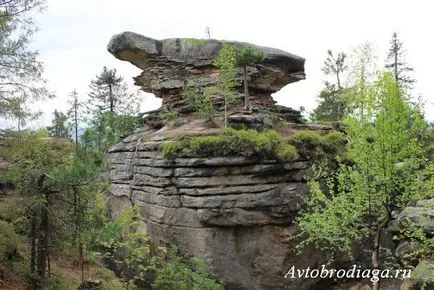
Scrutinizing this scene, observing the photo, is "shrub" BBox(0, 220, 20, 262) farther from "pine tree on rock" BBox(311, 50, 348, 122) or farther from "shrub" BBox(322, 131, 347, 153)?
"pine tree on rock" BBox(311, 50, 348, 122)

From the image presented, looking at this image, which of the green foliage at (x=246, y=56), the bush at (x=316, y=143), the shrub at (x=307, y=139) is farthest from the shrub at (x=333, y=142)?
the green foliage at (x=246, y=56)

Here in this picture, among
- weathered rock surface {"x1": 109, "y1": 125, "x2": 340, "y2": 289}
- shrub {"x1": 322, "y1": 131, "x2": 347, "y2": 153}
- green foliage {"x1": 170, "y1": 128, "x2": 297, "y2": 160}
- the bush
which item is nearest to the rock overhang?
shrub {"x1": 322, "y1": 131, "x2": 347, "y2": 153}

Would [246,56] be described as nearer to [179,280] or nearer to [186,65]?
[186,65]

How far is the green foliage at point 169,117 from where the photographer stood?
18.8 metres

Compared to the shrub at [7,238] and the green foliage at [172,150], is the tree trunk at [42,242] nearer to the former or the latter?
the shrub at [7,238]

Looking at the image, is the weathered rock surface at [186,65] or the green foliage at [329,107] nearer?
the weathered rock surface at [186,65]

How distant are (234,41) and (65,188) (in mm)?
14478

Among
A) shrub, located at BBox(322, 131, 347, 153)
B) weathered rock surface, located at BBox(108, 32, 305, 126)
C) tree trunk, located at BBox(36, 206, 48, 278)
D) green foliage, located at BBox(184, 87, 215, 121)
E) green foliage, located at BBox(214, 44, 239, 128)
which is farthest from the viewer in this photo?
weathered rock surface, located at BBox(108, 32, 305, 126)

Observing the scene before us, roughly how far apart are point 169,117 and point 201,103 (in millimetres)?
1738

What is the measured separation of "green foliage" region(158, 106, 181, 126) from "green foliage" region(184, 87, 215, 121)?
987 mm

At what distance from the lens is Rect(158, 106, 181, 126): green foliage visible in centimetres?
1884

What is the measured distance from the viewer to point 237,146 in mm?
14977

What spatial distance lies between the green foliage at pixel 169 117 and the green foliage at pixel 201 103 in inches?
38.8

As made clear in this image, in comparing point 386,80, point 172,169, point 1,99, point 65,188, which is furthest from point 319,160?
point 1,99
